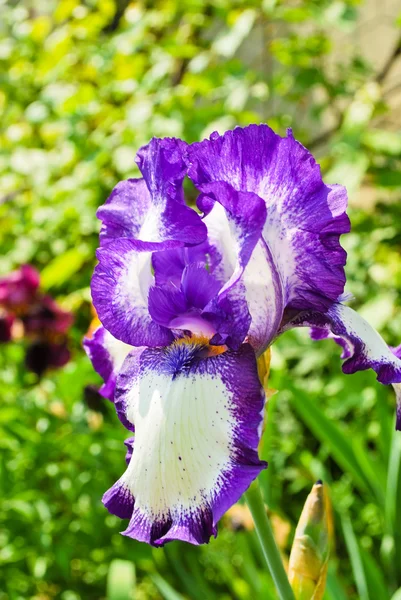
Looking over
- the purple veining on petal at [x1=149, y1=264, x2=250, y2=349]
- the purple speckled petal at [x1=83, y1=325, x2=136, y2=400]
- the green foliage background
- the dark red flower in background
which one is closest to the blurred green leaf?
the green foliage background

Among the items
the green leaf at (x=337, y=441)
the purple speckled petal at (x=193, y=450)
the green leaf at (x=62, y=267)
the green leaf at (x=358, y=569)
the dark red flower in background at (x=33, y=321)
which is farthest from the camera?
the green leaf at (x=62, y=267)

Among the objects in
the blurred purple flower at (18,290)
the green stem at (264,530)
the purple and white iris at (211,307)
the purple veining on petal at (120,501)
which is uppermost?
the purple and white iris at (211,307)

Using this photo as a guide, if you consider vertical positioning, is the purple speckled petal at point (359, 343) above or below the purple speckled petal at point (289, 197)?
below

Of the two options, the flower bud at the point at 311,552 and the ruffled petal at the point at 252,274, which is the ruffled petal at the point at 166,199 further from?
the flower bud at the point at 311,552

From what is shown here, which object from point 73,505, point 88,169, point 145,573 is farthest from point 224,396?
point 88,169

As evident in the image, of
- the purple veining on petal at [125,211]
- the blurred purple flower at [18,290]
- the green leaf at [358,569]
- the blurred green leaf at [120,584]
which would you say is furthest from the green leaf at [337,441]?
the blurred purple flower at [18,290]

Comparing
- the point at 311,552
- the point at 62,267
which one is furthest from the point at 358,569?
the point at 62,267

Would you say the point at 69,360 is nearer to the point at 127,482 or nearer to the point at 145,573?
the point at 145,573

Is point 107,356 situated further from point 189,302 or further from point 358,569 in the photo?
point 358,569
